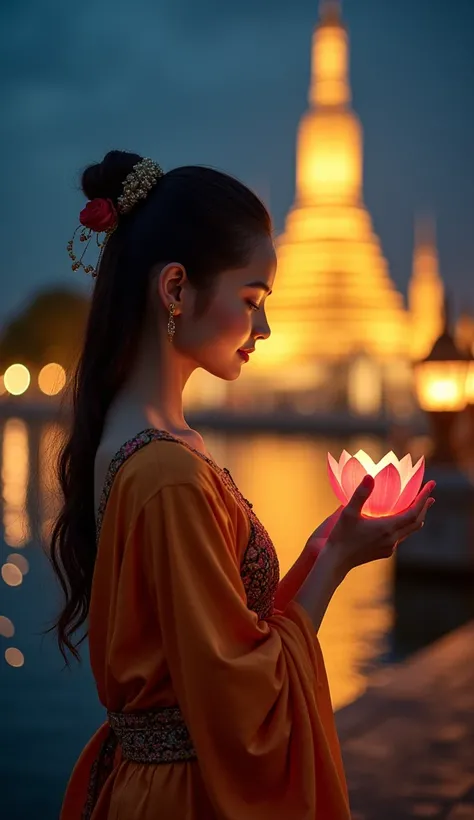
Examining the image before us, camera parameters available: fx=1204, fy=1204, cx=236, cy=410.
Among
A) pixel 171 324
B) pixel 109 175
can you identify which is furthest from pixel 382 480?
pixel 109 175

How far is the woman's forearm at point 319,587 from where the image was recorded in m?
1.85

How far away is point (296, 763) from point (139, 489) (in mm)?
445

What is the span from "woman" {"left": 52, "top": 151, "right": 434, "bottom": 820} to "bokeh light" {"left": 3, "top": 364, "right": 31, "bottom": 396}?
5471 centimetres

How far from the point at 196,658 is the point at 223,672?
1.6 inches

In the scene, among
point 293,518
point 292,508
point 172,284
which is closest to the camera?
point 172,284

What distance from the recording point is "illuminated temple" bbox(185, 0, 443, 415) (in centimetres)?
3972

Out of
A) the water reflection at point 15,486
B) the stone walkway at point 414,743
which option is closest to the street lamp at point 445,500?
the water reflection at point 15,486

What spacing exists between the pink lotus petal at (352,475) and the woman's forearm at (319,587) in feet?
0.42

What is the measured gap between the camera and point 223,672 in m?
1.61

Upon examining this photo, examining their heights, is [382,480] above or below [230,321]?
below

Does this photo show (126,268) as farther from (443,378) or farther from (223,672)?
(443,378)

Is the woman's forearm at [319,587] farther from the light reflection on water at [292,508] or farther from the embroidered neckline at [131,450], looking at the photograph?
the light reflection on water at [292,508]

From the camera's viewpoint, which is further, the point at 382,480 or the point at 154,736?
the point at 382,480

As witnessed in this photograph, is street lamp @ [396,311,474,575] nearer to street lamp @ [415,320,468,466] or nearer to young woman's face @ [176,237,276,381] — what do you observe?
street lamp @ [415,320,468,466]
